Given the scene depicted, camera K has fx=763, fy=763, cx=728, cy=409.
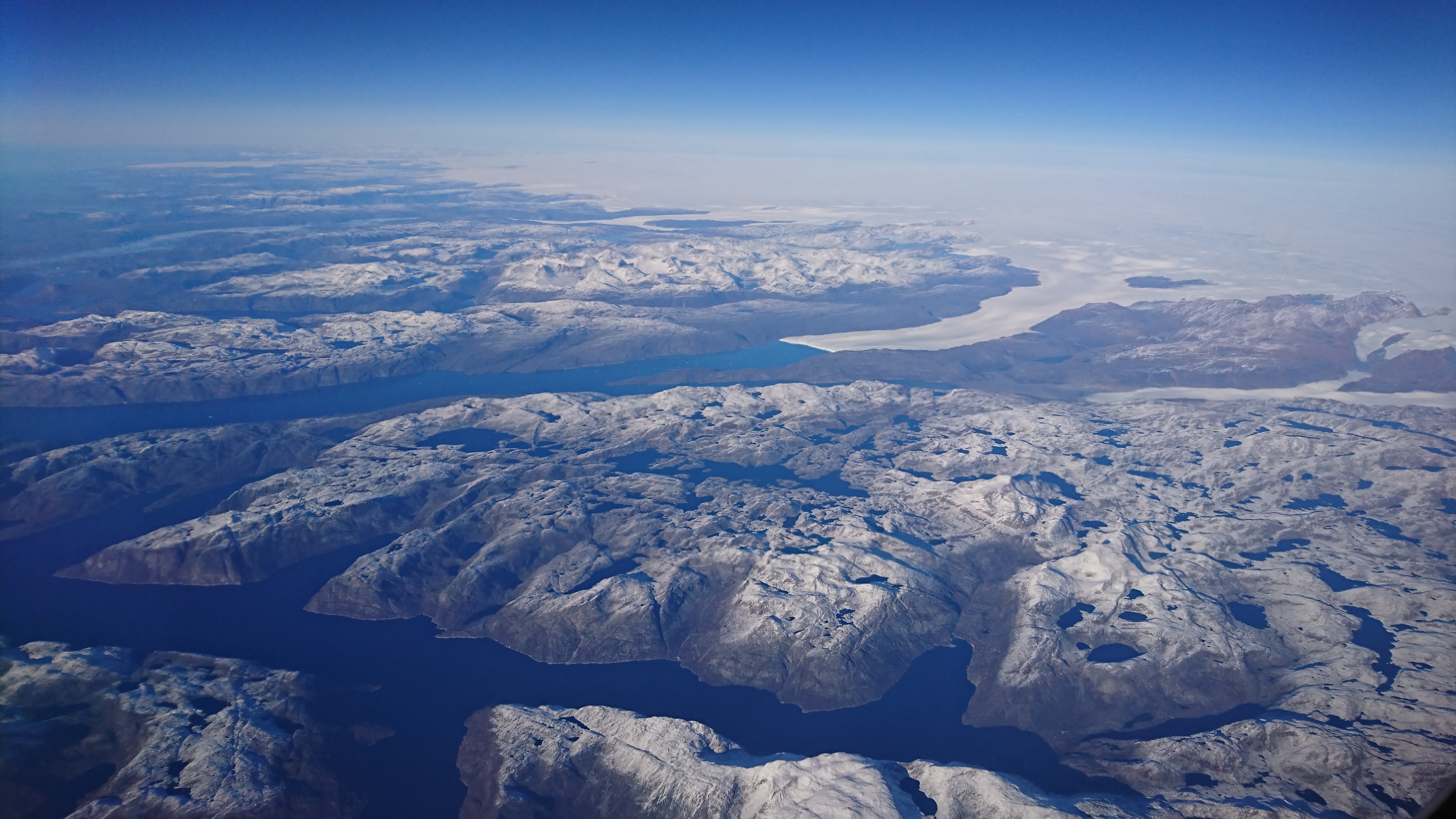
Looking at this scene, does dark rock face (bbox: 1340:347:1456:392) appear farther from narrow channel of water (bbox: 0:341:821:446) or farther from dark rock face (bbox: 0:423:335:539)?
dark rock face (bbox: 0:423:335:539)

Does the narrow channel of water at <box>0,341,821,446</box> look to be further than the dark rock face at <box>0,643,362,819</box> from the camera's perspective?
Yes

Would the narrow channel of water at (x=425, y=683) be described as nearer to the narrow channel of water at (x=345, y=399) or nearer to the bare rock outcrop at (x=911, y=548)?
the bare rock outcrop at (x=911, y=548)

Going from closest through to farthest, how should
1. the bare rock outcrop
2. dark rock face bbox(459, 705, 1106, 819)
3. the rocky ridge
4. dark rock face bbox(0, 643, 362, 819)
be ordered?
dark rock face bbox(459, 705, 1106, 819) → dark rock face bbox(0, 643, 362, 819) → the rocky ridge → the bare rock outcrop

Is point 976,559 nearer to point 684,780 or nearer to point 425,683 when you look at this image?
point 684,780

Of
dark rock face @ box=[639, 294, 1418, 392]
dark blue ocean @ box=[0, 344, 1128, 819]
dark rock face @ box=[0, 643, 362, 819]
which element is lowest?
dark blue ocean @ box=[0, 344, 1128, 819]

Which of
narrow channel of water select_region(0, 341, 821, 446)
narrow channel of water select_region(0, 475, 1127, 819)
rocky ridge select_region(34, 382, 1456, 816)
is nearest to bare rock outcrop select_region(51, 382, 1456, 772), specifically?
rocky ridge select_region(34, 382, 1456, 816)

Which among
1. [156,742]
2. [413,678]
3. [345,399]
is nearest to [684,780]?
[413,678]
